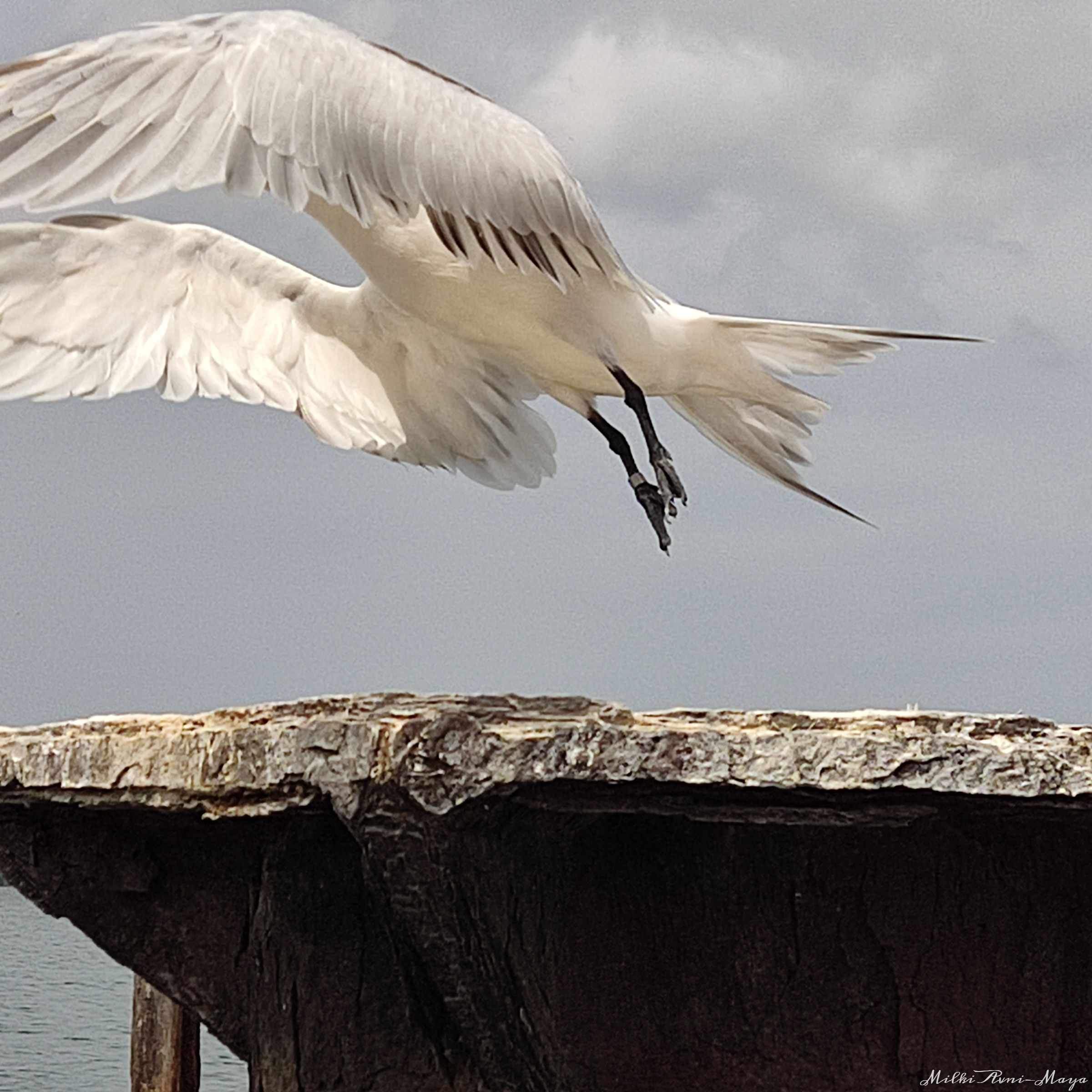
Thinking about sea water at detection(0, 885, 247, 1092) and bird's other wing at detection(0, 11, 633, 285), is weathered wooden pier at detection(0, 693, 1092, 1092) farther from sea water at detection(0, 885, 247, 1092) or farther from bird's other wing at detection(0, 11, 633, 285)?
sea water at detection(0, 885, 247, 1092)

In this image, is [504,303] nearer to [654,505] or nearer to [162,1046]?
[654,505]

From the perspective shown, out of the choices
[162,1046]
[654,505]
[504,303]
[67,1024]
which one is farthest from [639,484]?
[67,1024]

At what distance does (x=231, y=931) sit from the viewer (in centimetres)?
356

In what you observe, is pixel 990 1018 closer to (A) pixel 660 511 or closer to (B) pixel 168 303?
(A) pixel 660 511

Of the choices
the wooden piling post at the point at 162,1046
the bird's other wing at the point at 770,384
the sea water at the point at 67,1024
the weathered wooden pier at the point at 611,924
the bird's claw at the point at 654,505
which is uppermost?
the bird's other wing at the point at 770,384

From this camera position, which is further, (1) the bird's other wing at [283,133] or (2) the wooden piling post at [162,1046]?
(2) the wooden piling post at [162,1046]

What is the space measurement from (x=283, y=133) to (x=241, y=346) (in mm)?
1522

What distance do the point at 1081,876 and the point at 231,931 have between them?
5.25 ft

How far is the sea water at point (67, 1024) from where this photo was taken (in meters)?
8.66

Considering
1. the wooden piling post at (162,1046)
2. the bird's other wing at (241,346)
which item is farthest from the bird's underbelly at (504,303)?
the wooden piling post at (162,1046)

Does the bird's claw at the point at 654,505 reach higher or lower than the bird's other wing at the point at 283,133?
lower

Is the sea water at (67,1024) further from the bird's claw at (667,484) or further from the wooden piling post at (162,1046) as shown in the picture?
the bird's claw at (667,484)

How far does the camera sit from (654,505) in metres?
4.52

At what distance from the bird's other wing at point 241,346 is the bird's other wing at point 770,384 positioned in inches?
20.1
